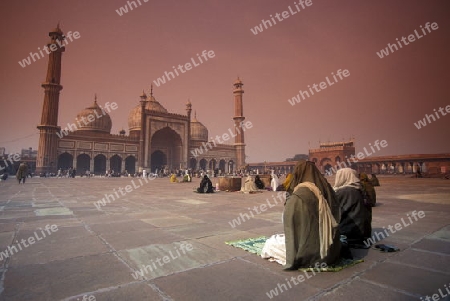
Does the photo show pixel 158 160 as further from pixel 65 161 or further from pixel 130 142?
pixel 65 161

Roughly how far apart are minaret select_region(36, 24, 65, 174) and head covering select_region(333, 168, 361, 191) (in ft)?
94.0

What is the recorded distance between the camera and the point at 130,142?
33.1 metres

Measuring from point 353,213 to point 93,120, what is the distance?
37202 millimetres

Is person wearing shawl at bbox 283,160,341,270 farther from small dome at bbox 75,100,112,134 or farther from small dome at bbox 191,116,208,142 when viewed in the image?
small dome at bbox 191,116,208,142

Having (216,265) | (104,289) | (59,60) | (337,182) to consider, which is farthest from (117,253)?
(59,60)

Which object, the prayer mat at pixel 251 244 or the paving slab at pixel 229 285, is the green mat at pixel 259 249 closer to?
the prayer mat at pixel 251 244

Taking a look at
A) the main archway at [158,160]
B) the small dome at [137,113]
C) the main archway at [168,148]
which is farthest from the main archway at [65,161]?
→ the main archway at [158,160]

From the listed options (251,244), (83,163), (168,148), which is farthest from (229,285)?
(168,148)

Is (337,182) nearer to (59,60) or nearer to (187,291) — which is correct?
(187,291)

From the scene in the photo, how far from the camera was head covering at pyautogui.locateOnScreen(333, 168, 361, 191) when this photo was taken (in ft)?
11.1

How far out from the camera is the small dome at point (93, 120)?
34.8 m

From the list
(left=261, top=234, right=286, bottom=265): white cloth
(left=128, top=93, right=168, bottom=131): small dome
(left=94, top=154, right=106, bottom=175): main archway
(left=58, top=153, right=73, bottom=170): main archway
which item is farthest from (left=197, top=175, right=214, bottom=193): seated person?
(left=128, top=93, right=168, bottom=131): small dome

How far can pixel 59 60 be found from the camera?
26859mm

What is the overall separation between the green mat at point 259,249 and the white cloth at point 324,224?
0.48 ft
